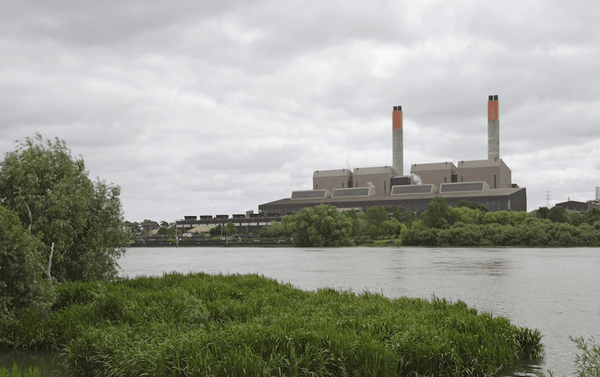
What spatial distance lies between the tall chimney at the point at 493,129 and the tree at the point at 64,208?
174 meters

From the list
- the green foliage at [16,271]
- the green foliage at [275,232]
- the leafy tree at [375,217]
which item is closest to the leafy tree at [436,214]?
the leafy tree at [375,217]

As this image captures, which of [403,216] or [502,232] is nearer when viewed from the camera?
[502,232]

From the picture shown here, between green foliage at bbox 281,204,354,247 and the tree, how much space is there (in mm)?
87052

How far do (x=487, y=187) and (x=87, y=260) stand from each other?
186 metres

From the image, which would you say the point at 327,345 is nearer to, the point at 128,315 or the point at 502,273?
the point at 128,315

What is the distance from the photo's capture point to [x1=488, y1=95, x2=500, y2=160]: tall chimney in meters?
185

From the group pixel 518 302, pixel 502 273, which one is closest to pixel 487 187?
pixel 502 273

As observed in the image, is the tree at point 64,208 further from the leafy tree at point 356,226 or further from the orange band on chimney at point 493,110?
the orange band on chimney at point 493,110

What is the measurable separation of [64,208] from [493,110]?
7028 inches

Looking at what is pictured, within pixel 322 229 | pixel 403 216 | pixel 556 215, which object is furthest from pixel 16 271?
pixel 403 216

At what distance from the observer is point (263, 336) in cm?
1339

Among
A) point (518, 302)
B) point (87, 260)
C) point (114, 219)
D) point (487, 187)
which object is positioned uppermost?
point (487, 187)

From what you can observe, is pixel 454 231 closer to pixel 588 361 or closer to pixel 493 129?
pixel 493 129

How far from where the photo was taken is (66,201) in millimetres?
25469
